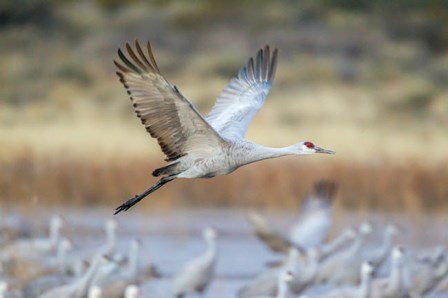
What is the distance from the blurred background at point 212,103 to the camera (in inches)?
639

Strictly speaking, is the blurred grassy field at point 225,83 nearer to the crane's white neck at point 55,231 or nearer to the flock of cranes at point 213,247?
the crane's white neck at point 55,231

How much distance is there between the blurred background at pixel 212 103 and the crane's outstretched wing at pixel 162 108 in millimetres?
2286

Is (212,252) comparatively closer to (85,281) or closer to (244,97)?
(85,281)

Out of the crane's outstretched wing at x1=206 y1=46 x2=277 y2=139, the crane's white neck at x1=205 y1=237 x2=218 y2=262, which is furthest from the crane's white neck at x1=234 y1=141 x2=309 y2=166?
the crane's white neck at x1=205 y1=237 x2=218 y2=262

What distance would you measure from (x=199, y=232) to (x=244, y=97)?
6184 mm

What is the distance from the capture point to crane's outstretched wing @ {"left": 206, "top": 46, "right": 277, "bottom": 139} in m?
9.49

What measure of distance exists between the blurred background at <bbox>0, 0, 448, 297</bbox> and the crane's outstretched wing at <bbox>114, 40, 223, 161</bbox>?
2.29 m

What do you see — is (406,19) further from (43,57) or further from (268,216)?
(268,216)

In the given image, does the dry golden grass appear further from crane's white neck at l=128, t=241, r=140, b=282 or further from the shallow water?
crane's white neck at l=128, t=241, r=140, b=282

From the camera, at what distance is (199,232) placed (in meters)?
16.0

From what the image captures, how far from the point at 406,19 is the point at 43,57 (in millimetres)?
9483

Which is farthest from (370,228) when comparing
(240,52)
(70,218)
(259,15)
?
(259,15)

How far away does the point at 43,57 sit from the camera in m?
31.9

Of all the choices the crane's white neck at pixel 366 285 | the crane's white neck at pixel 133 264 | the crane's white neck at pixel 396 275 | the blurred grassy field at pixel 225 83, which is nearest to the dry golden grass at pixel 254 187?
the blurred grassy field at pixel 225 83
